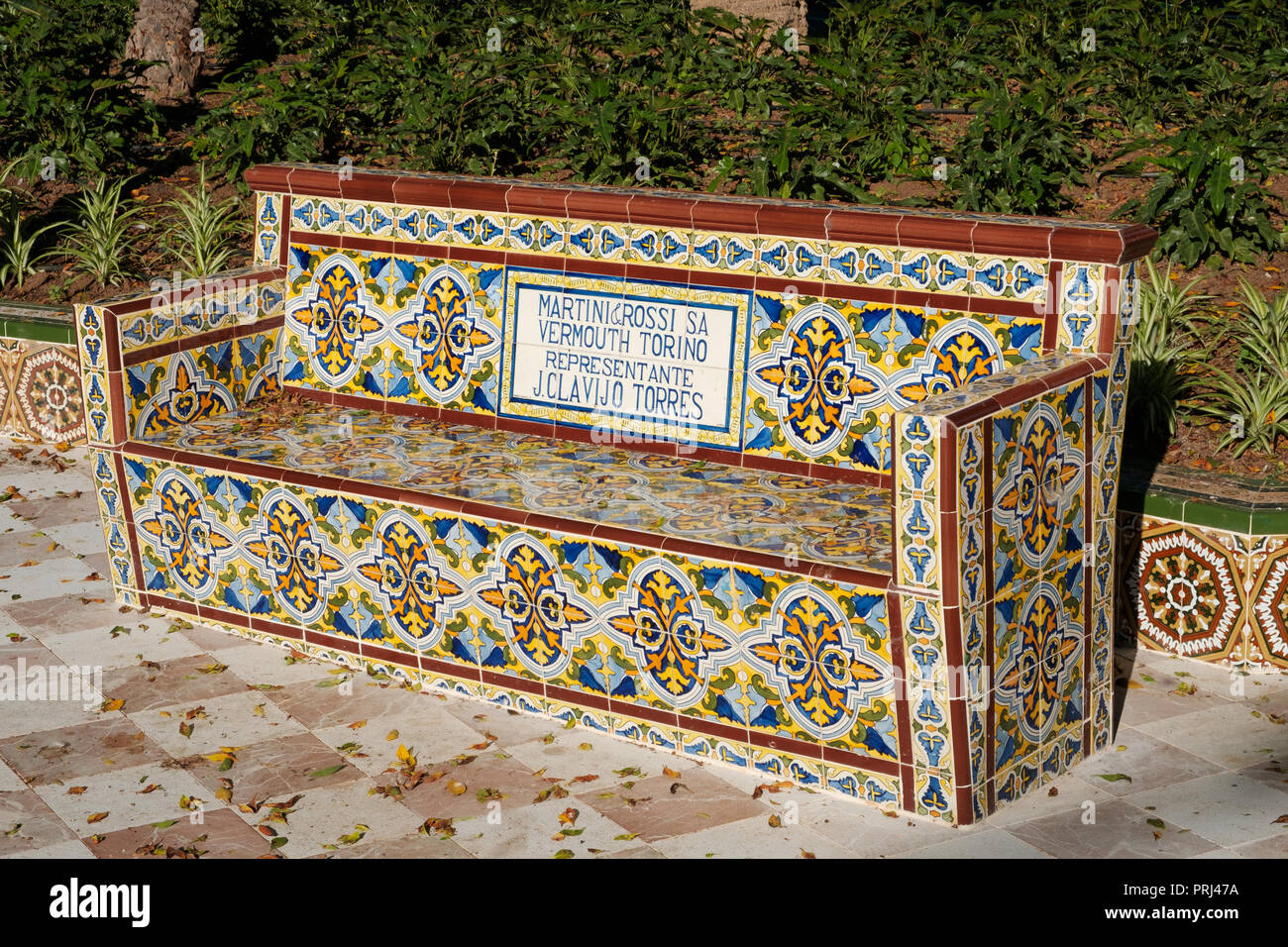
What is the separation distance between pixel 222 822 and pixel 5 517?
3.06 m

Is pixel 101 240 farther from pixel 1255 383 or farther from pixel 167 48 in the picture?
pixel 1255 383

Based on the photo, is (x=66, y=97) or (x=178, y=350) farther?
(x=66, y=97)

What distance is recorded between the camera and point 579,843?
402cm

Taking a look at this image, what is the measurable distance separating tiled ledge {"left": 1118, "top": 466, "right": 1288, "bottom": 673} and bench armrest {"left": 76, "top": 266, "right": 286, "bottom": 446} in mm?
3321

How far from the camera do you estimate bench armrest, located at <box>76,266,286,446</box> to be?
544 centimetres

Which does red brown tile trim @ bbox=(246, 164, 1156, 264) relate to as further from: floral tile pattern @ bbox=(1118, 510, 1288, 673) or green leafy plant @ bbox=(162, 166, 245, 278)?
green leafy plant @ bbox=(162, 166, 245, 278)

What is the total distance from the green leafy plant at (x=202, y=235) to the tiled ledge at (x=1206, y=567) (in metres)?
4.83

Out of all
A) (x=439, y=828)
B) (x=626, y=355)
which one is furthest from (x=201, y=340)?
(x=439, y=828)

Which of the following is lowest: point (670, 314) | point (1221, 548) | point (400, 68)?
point (1221, 548)

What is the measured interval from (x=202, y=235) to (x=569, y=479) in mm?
3951

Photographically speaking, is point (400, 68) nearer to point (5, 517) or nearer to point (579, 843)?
point (5, 517)

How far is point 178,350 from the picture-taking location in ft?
18.5

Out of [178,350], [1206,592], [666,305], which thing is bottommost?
[1206,592]

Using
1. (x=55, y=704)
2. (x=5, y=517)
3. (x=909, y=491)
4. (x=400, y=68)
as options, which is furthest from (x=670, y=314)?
(x=400, y=68)
